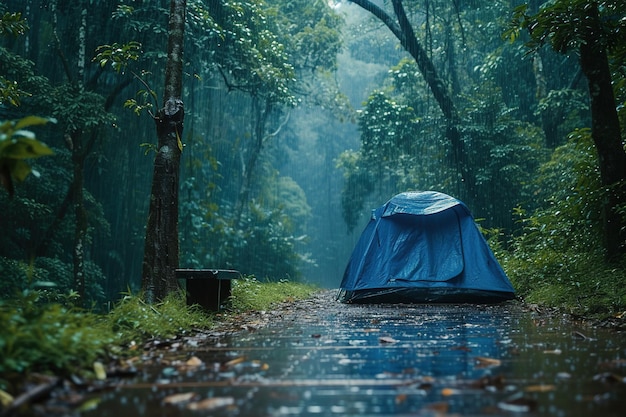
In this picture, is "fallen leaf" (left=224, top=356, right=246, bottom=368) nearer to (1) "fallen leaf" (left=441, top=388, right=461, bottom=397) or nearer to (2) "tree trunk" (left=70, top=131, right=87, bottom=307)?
(1) "fallen leaf" (left=441, top=388, right=461, bottom=397)

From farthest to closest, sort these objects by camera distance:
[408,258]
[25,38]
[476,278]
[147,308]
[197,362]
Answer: [25,38] < [408,258] < [476,278] < [147,308] < [197,362]

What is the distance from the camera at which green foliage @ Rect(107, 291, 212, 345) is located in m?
3.51

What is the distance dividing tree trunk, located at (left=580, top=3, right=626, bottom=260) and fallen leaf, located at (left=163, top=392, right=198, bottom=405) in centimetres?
503

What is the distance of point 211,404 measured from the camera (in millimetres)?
1875

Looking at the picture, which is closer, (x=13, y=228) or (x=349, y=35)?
(x=13, y=228)

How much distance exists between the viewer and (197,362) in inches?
106

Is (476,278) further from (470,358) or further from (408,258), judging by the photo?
(470,358)

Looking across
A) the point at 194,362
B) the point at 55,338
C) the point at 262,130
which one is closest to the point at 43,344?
the point at 55,338

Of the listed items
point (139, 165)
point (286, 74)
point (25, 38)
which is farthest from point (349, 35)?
point (25, 38)

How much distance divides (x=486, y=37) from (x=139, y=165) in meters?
10.5

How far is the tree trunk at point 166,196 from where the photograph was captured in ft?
16.5

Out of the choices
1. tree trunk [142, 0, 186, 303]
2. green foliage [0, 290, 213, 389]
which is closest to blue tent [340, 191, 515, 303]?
tree trunk [142, 0, 186, 303]

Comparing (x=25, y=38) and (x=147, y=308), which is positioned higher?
(x=25, y=38)

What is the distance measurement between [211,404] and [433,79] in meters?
12.5
